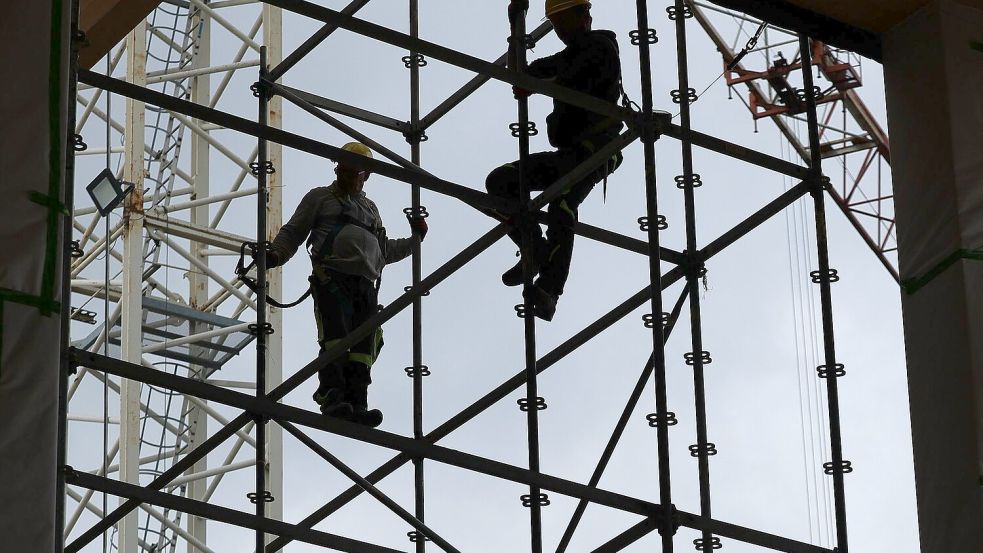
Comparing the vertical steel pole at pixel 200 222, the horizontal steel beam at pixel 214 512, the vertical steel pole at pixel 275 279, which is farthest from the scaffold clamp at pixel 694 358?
the vertical steel pole at pixel 200 222

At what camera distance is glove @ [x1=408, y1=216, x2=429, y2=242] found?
14016mm

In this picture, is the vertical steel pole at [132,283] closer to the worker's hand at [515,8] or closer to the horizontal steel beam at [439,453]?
the worker's hand at [515,8]

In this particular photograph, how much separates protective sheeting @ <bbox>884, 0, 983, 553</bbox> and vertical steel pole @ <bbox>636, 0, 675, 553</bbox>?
163 cm

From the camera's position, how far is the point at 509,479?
11.6 meters

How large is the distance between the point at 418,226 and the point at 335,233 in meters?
0.66

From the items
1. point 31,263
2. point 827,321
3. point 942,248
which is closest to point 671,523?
point 827,321

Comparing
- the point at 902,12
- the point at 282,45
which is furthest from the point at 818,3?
the point at 282,45

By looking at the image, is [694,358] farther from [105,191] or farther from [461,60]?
[105,191]

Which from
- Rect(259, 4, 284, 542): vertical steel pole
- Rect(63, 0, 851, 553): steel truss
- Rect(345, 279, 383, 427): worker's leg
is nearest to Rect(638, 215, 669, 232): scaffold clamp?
Rect(63, 0, 851, 553): steel truss

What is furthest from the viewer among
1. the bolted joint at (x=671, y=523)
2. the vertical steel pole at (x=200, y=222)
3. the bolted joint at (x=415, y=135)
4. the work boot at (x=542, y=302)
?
the vertical steel pole at (x=200, y=222)

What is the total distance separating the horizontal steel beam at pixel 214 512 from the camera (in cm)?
1075

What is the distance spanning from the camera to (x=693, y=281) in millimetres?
12805

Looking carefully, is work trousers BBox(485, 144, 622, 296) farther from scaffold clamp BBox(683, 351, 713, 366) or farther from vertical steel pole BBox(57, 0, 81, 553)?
vertical steel pole BBox(57, 0, 81, 553)

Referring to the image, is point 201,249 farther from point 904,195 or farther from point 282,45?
point 904,195
